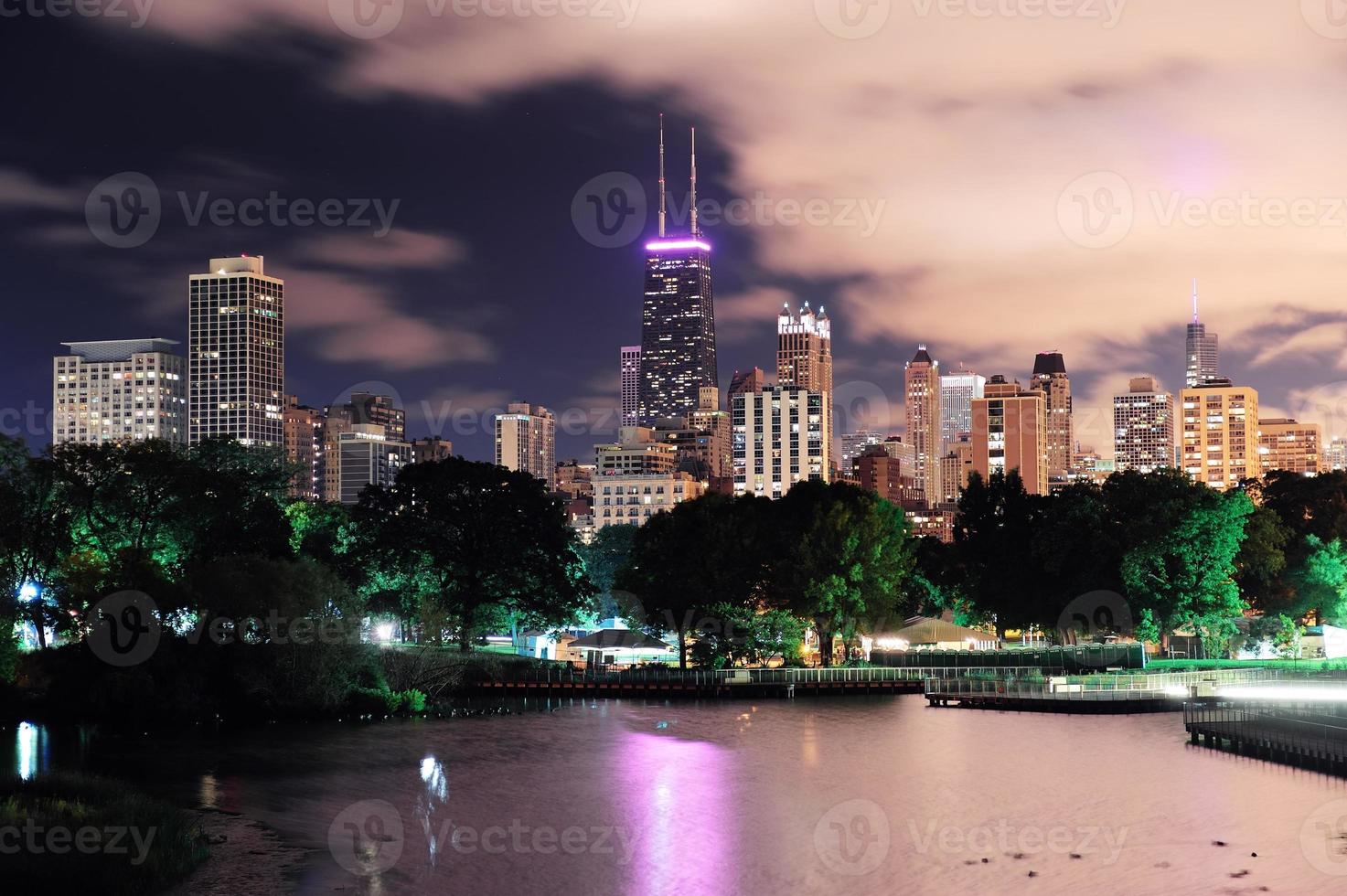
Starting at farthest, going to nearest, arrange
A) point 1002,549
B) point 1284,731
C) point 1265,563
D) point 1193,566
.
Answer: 1. point 1002,549
2. point 1265,563
3. point 1193,566
4. point 1284,731

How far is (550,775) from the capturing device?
53.5 metres

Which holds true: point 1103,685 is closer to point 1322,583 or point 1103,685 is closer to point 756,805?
point 1322,583

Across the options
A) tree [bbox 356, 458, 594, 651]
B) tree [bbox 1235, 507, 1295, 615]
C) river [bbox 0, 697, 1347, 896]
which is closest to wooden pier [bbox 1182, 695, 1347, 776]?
river [bbox 0, 697, 1347, 896]

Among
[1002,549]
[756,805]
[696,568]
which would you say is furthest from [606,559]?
[756,805]

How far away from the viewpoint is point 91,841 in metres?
35.7

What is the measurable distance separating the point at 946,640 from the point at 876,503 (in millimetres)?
12075

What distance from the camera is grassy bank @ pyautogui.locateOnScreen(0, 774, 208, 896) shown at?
1304 inches

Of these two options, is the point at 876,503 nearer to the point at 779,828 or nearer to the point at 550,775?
the point at 550,775

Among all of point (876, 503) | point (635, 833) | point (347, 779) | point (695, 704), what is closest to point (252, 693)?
point (347, 779)

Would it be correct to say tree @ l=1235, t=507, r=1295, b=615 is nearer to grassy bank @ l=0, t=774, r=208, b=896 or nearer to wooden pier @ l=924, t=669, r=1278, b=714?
wooden pier @ l=924, t=669, r=1278, b=714

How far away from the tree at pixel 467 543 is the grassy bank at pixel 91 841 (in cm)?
5000

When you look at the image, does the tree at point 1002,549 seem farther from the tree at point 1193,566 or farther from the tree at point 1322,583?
the tree at point 1322,583

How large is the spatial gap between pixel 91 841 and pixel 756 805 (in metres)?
20.7

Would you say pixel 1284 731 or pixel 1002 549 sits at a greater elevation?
pixel 1002 549
